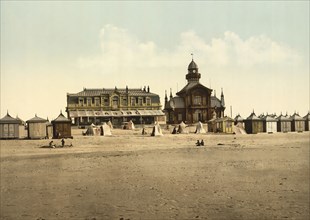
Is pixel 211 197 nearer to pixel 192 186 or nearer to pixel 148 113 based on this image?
pixel 192 186

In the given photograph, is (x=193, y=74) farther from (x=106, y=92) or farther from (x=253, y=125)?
(x=253, y=125)

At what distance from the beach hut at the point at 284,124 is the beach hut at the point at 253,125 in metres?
3.95

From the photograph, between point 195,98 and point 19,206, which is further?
point 195,98

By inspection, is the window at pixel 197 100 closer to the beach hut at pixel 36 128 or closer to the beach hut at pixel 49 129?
the beach hut at pixel 49 129

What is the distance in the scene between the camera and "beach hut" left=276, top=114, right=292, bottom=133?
169 ft

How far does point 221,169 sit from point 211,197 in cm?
597

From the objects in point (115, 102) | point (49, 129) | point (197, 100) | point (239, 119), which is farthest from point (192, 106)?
point (49, 129)

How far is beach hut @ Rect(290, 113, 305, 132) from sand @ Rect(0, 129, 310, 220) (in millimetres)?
29619

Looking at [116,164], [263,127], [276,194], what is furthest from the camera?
[263,127]

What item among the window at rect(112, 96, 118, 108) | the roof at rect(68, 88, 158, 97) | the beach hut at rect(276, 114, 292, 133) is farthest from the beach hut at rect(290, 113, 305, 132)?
the window at rect(112, 96, 118, 108)

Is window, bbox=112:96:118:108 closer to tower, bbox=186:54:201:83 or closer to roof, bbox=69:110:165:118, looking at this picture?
roof, bbox=69:110:165:118

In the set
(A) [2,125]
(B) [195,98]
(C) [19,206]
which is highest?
(B) [195,98]

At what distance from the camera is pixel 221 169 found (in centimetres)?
1903

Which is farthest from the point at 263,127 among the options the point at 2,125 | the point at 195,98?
the point at 2,125
